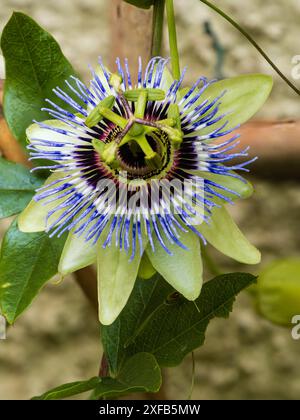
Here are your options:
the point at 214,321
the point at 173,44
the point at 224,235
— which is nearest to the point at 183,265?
the point at 224,235

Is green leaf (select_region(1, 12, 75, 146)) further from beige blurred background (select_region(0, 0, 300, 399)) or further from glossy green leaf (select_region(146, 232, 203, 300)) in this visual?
beige blurred background (select_region(0, 0, 300, 399))

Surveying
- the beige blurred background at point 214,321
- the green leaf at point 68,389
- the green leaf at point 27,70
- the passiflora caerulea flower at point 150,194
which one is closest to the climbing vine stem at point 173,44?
the passiflora caerulea flower at point 150,194

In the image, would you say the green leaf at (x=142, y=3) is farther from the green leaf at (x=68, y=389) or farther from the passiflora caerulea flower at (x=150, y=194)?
the green leaf at (x=68, y=389)

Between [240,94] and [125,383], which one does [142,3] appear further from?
[125,383]

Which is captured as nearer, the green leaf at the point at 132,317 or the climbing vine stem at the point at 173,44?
the climbing vine stem at the point at 173,44

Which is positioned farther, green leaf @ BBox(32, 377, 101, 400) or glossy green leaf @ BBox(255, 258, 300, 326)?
glossy green leaf @ BBox(255, 258, 300, 326)

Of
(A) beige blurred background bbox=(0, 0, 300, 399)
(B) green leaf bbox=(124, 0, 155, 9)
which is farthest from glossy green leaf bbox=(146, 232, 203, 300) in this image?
(A) beige blurred background bbox=(0, 0, 300, 399)
